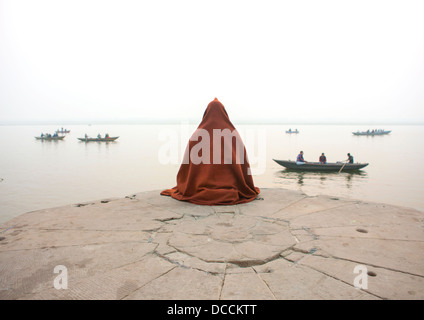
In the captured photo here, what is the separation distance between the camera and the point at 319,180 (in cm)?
1753

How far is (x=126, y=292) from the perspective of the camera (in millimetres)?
2080

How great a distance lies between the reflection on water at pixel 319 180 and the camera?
15.8 metres

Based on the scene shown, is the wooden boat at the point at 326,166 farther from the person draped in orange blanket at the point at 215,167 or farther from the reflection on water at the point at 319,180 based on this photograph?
the person draped in orange blanket at the point at 215,167

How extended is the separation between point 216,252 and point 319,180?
16424 mm

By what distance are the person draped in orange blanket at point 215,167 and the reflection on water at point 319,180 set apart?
10.6 metres

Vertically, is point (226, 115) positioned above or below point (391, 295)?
above

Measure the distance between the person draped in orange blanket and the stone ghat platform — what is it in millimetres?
433

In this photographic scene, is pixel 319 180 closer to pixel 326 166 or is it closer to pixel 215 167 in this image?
pixel 326 166

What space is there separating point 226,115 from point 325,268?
143 inches

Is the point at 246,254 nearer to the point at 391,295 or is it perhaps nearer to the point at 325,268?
the point at 325,268

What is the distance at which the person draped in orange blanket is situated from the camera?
15.7 ft

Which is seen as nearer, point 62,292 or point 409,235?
point 62,292
